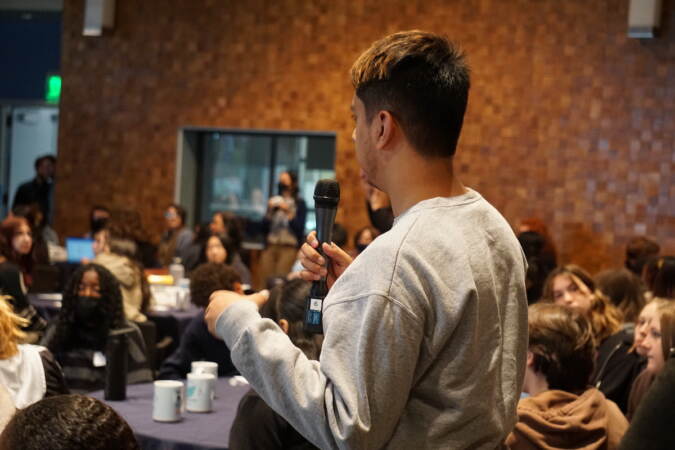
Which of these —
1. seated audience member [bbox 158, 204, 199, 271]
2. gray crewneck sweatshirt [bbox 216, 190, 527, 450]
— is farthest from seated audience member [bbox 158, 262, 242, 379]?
seated audience member [bbox 158, 204, 199, 271]

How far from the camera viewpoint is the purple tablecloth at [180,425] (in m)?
3.17

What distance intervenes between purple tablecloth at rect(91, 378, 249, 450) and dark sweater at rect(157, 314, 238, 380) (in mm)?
623

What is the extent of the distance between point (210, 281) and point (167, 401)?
2267 mm

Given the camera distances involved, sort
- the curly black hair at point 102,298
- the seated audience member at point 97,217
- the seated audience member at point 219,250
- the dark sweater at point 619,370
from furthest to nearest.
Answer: the seated audience member at point 97,217 < the seated audience member at point 219,250 < the curly black hair at point 102,298 < the dark sweater at point 619,370

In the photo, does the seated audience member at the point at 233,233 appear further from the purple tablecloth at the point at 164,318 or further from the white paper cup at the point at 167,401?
the white paper cup at the point at 167,401

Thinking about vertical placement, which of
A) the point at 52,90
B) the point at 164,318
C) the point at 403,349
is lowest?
the point at 164,318

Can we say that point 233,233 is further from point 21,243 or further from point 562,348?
point 562,348

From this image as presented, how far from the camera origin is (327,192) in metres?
1.77

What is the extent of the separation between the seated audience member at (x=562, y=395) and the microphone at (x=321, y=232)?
138cm

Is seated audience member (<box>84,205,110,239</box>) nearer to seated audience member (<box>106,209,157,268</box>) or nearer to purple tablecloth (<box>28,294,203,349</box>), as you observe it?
seated audience member (<box>106,209,157,268</box>)

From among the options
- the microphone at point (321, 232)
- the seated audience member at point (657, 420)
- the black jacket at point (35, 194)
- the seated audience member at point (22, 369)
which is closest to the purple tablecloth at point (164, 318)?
the seated audience member at point (22, 369)

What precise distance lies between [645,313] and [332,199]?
2.27m

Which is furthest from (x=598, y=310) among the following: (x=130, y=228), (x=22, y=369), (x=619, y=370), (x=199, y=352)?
(x=130, y=228)

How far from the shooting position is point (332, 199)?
1766mm
